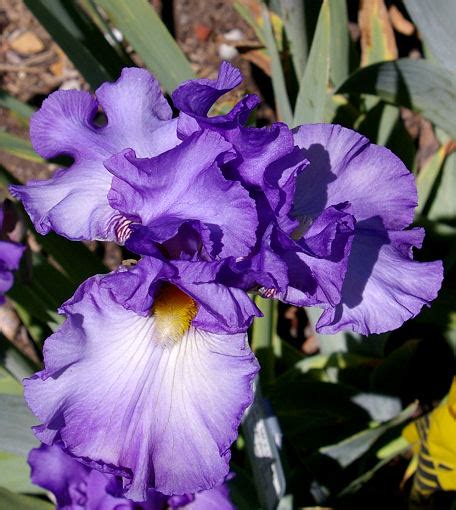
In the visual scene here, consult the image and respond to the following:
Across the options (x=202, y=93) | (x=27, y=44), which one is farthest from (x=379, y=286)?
(x=27, y=44)

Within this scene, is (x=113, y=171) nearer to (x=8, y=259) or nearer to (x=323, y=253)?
(x=323, y=253)

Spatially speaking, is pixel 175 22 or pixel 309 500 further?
pixel 175 22

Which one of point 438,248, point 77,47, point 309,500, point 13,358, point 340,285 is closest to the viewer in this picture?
point 340,285

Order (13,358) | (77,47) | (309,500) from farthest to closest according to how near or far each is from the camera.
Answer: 1. (309,500)
2. (77,47)
3. (13,358)

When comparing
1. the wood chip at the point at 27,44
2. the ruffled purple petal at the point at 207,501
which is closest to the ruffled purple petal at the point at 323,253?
the ruffled purple petal at the point at 207,501

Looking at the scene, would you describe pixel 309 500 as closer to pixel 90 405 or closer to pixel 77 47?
pixel 90 405

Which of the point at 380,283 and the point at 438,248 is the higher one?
the point at 380,283

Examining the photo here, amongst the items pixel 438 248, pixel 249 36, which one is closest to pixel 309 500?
pixel 438 248
